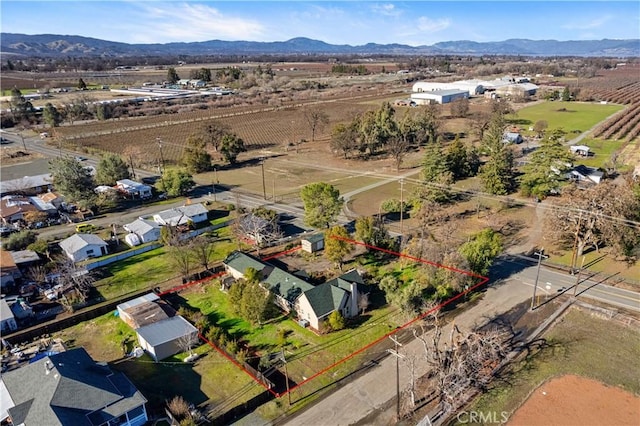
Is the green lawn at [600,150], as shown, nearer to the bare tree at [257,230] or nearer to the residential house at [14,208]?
the bare tree at [257,230]

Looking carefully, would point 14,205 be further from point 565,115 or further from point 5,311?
point 565,115

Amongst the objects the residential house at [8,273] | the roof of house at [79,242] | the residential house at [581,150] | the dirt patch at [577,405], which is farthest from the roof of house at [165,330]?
the residential house at [581,150]

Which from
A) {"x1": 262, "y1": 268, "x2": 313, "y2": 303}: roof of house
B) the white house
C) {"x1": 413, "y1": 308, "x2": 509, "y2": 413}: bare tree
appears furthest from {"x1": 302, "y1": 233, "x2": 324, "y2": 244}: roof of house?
{"x1": 413, "y1": 308, "x2": 509, "y2": 413}: bare tree

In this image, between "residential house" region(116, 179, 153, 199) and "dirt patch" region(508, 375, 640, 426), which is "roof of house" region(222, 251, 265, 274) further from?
"residential house" region(116, 179, 153, 199)

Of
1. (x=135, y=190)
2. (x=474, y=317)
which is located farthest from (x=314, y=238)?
(x=135, y=190)

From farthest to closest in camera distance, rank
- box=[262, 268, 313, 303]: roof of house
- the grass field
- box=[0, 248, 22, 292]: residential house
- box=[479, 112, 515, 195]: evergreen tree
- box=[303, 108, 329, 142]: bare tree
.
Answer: box=[303, 108, 329, 142]: bare tree, box=[479, 112, 515, 195]: evergreen tree, box=[0, 248, 22, 292]: residential house, box=[262, 268, 313, 303]: roof of house, the grass field
